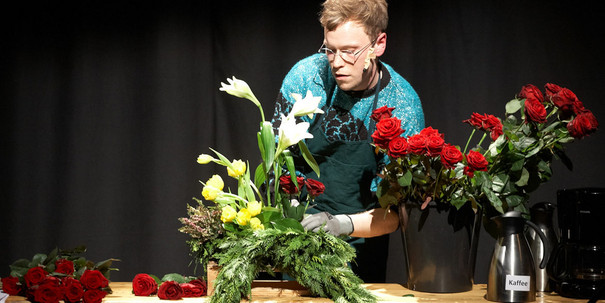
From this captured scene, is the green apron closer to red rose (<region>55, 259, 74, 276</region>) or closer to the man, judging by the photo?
the man

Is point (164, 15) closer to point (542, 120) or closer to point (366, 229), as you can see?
point (366, 229)

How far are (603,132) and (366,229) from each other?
1.60 m

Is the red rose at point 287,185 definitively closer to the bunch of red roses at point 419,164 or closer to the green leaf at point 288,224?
the green leaf at point 288,224

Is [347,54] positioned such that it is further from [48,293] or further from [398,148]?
[48,293]

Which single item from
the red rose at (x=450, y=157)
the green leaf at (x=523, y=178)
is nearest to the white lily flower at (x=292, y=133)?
the red rose at (x=450, y=157)

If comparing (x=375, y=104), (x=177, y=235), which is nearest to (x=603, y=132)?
(x=375, y=104)

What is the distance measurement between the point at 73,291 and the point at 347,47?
1.10m

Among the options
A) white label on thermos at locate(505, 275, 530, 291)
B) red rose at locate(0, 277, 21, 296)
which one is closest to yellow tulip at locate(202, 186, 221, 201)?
red rose at locate(0, 277, 21, 296)

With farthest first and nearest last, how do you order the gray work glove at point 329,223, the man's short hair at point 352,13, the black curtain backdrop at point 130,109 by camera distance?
1. the black curtain backdrop at point 130,109
2. the man's short hair at point 352,13
3. the gray work glove at point 329,223

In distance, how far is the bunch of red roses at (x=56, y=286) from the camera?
5.12 ft

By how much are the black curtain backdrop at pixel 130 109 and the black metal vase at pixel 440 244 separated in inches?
54.1

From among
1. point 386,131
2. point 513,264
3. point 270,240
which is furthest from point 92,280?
point 513,264

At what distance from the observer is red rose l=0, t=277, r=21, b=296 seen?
5.26ft

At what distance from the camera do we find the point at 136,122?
10.6 ft
